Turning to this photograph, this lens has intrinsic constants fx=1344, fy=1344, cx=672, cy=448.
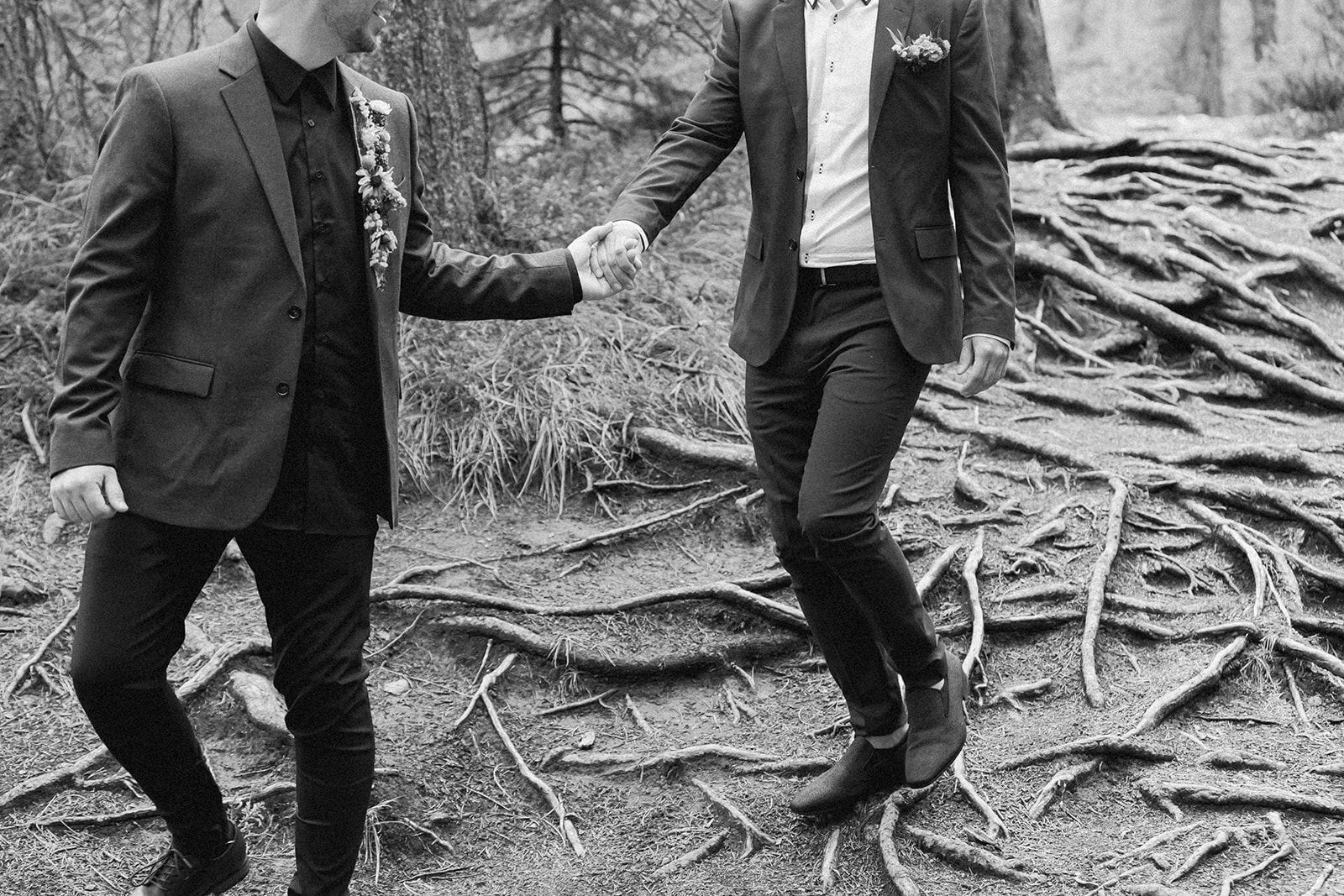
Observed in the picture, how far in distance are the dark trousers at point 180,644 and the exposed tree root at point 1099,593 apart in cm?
257

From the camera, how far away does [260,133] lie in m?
3.09

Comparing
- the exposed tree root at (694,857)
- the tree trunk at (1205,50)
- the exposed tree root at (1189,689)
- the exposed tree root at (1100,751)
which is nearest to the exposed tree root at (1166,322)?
the exposed tree root at (1189,689)

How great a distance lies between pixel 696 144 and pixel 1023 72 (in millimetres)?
7744

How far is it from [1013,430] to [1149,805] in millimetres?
2650

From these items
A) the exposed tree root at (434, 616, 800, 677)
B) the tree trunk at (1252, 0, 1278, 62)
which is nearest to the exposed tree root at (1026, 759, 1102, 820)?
the exposed tree root at (434, 616, 800, 677)

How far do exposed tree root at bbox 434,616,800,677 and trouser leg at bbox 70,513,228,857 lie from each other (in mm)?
1856

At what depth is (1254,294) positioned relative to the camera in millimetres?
7824

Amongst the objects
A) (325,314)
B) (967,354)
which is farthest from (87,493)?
(967,354)

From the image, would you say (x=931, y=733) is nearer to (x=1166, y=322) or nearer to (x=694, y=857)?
(x=694, y=857)

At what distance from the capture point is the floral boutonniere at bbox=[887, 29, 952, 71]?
3734mm

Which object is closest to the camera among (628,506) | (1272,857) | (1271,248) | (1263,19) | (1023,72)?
(1272,857)

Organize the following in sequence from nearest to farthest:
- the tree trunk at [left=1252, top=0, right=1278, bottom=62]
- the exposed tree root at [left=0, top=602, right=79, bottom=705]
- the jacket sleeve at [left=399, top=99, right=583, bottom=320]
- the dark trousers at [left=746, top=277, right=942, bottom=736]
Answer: the jacket sleeve at [left=399, top=99, right=583, bottom=320] → the dark trousers at [left=746, top=277, right=942, bottom=736] → the exposed tree root at [left=0, top=602, right=79, bottom=705] → the tree trunk at [left=1252, top=0, right=1278, bottom=62]

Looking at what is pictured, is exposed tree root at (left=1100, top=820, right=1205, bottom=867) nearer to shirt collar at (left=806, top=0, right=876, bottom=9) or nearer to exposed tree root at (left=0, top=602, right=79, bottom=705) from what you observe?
shirt collar at (left=806, top=0, right=876, bottom=9)

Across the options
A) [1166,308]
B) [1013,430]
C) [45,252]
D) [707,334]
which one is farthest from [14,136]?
[1166,308]
